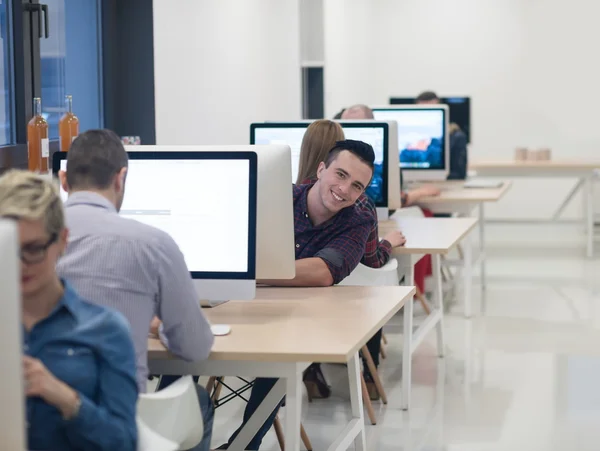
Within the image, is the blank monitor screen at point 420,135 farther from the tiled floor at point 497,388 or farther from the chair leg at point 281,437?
the chair leg at point 281,437

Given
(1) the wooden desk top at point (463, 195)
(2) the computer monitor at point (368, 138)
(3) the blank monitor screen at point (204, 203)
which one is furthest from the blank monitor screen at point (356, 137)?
(3) the blank monitor screen at point (204, 203)

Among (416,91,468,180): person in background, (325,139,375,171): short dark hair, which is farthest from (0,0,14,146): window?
(416,91,468,180): person in background

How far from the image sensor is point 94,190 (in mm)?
2238

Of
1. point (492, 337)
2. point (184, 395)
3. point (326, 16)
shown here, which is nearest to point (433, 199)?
point (492, 337)

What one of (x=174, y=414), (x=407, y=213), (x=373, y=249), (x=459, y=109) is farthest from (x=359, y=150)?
(x=459, y=109)

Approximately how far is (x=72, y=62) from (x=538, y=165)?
14.1 feet

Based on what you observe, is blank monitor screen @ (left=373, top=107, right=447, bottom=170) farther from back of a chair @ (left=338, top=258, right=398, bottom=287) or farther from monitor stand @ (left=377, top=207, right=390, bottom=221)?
back of a chair @ (left=338, top=258, right=398, bottom=287)

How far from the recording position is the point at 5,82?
4367mm

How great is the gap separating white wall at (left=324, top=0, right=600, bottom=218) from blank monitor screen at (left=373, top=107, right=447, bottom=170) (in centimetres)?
357

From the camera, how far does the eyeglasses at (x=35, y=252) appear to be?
1.67 m

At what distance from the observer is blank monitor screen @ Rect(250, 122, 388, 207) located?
4770 mm

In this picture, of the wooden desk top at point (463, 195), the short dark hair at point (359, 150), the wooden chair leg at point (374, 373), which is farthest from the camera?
the wooden desk top at point (463, 195)

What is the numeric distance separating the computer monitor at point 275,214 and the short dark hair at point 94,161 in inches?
27.6

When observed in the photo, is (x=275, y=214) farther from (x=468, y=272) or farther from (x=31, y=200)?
(x=468, y=272)
